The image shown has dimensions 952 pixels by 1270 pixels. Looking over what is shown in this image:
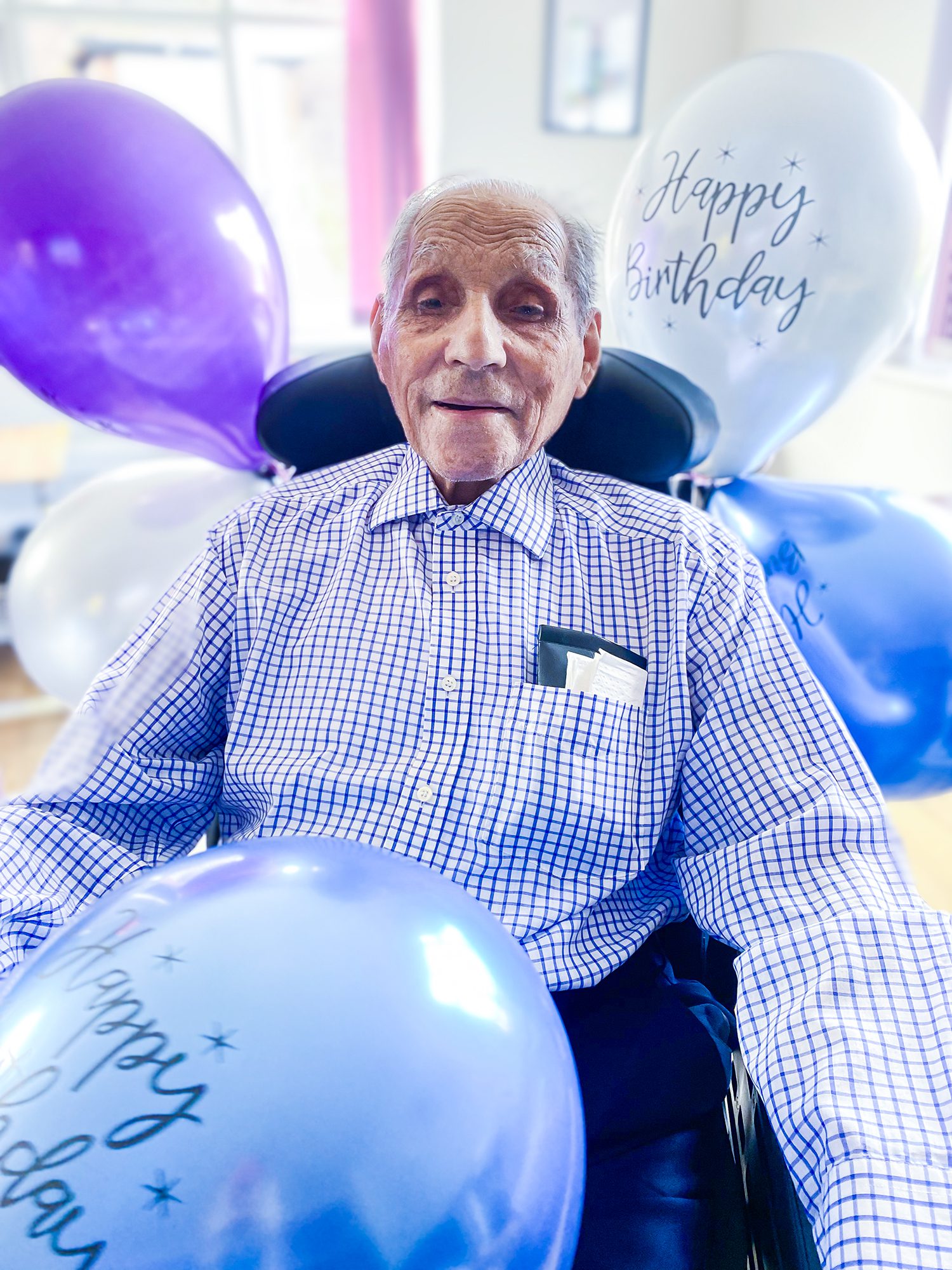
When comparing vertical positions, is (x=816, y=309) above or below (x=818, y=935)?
above

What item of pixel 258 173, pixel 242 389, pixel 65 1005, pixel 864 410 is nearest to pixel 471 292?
pixel 242 389

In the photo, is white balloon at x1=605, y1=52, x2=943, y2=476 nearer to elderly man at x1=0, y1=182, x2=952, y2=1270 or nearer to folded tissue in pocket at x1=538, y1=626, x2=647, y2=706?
elderly man at x1=0, y1=182, x2=952, y2=1270

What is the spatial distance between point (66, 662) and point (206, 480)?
35 centimetres

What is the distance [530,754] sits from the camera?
889 millimetres

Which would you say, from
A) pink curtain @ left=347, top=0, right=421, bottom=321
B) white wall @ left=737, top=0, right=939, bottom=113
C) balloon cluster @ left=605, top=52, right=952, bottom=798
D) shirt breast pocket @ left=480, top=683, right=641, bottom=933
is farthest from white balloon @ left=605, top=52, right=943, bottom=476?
pink curtain @ left=347, top=0, right=421, bottom=321

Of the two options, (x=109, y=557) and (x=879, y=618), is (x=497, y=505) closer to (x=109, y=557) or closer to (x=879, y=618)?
(x=879, y=618)

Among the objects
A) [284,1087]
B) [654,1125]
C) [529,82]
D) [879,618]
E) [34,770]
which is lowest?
[34,770]

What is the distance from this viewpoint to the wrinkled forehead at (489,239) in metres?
0.92

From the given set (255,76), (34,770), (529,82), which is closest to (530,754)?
(34,770)

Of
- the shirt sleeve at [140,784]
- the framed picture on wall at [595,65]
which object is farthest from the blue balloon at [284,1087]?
the framed picture on wall at [595,65]

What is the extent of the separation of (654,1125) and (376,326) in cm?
87

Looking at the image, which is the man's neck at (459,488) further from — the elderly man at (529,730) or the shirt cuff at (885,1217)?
the shirt cuff at (885,1217)

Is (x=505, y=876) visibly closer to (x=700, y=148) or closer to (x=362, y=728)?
(x=362, y=728)

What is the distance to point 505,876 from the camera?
0.89 meters
